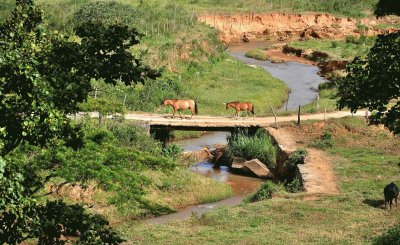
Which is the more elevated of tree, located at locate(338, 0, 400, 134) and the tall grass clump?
tree, located at locate(338, 0, 400, 134)

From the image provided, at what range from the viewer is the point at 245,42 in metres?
97.2

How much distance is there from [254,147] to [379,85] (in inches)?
1056

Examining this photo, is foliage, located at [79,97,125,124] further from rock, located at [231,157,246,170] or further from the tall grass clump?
the tall grass clump

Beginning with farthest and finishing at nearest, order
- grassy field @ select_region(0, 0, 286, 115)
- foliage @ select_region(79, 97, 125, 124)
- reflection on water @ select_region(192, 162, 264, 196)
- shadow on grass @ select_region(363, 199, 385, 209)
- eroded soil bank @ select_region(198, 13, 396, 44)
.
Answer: eroded soil bank @ select_region(198, 13, 396, 44), grassy field @ select_region(0, 0, 286, 115), reflection on water @ select_region(192, 162, 264, 196), foliage @ select_region(79, 97, 125, 124), shadow on grass @ select_region(363, 199, 385, 209)

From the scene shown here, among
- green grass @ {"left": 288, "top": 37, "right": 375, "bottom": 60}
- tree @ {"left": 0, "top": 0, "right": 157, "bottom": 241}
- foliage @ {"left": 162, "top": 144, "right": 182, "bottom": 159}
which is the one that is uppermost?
tree @ {"left": 0, "top": 0, "right": 157, "bottom": 241}

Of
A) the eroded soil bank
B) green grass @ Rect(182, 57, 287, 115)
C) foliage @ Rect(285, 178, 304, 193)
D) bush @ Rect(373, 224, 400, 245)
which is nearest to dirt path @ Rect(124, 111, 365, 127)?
green grass @ Rect(182, 57, 287, 115)

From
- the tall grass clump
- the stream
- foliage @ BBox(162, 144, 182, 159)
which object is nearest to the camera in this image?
the stream

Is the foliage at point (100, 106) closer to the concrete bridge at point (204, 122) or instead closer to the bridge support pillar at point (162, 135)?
the concrete bridge at point (204, 122)

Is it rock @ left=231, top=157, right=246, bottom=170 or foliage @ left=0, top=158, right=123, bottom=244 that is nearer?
foliage @ left=0, top=158, right=123, bottom=244

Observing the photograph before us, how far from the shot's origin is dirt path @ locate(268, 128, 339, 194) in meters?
33.5

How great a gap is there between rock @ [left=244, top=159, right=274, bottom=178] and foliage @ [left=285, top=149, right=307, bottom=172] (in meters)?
1.82

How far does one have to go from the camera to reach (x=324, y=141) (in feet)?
139

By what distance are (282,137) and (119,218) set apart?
13.7 meters

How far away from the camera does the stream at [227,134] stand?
3459cm
